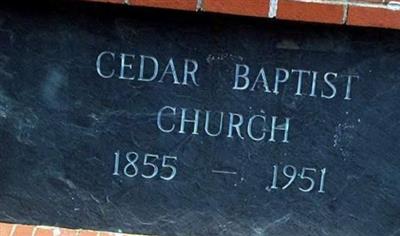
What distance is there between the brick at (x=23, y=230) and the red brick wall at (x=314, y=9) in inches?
40.9

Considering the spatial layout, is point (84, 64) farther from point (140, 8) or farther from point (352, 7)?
point (352, 7)

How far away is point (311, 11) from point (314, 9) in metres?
0.01

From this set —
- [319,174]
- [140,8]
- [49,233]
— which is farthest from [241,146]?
[49,233]

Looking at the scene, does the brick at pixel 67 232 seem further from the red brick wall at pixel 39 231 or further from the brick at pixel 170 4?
the brick at pixel 170 4

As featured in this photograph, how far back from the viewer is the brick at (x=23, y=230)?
287cm

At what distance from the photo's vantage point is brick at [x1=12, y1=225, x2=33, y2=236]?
2.87 m

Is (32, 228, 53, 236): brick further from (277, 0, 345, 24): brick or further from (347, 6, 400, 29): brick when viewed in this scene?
(347, 6, 400, 29): brick

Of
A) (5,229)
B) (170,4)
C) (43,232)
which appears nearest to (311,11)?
(170,4)

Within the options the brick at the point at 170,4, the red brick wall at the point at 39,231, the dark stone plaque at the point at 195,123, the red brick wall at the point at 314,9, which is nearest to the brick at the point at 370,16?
the red brick wall at the point at 314,9

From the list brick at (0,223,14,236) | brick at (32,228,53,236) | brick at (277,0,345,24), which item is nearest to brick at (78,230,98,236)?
brick at (32,228,53,236)

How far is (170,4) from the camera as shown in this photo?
2.61 meters

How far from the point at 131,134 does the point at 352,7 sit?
93 centimetres

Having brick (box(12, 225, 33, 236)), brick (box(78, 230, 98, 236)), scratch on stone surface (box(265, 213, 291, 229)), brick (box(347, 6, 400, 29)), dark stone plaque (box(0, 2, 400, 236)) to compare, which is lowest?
brick (box(12, 225, 33, 236))

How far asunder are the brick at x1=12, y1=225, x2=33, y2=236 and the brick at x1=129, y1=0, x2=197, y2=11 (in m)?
0.97
